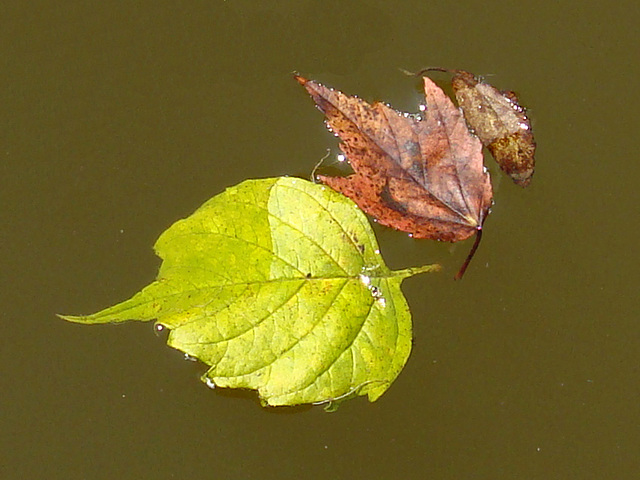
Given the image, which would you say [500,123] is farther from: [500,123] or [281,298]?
[281,298]

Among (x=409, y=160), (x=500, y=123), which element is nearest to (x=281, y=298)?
(x=409, y=160)

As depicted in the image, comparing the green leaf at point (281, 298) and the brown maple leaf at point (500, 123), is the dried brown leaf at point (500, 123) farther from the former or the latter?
the green leaf at point (281, 298)

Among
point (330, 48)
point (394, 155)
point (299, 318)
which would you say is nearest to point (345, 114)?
point (394, 155)

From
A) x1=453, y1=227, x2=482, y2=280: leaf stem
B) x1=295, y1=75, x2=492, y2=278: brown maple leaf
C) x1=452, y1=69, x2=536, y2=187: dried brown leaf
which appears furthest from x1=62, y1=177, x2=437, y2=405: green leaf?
x1=452, y1=69, x2=536, y2=187: dried brown leaf

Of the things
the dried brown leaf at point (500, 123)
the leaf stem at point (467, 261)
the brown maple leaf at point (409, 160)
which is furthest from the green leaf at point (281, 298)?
the dried brown leaf at point (500, 123)

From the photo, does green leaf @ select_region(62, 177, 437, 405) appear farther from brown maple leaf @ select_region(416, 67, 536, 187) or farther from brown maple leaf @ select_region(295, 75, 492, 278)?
brown maple leaf @ select_region(416, 67, 536, 187)
